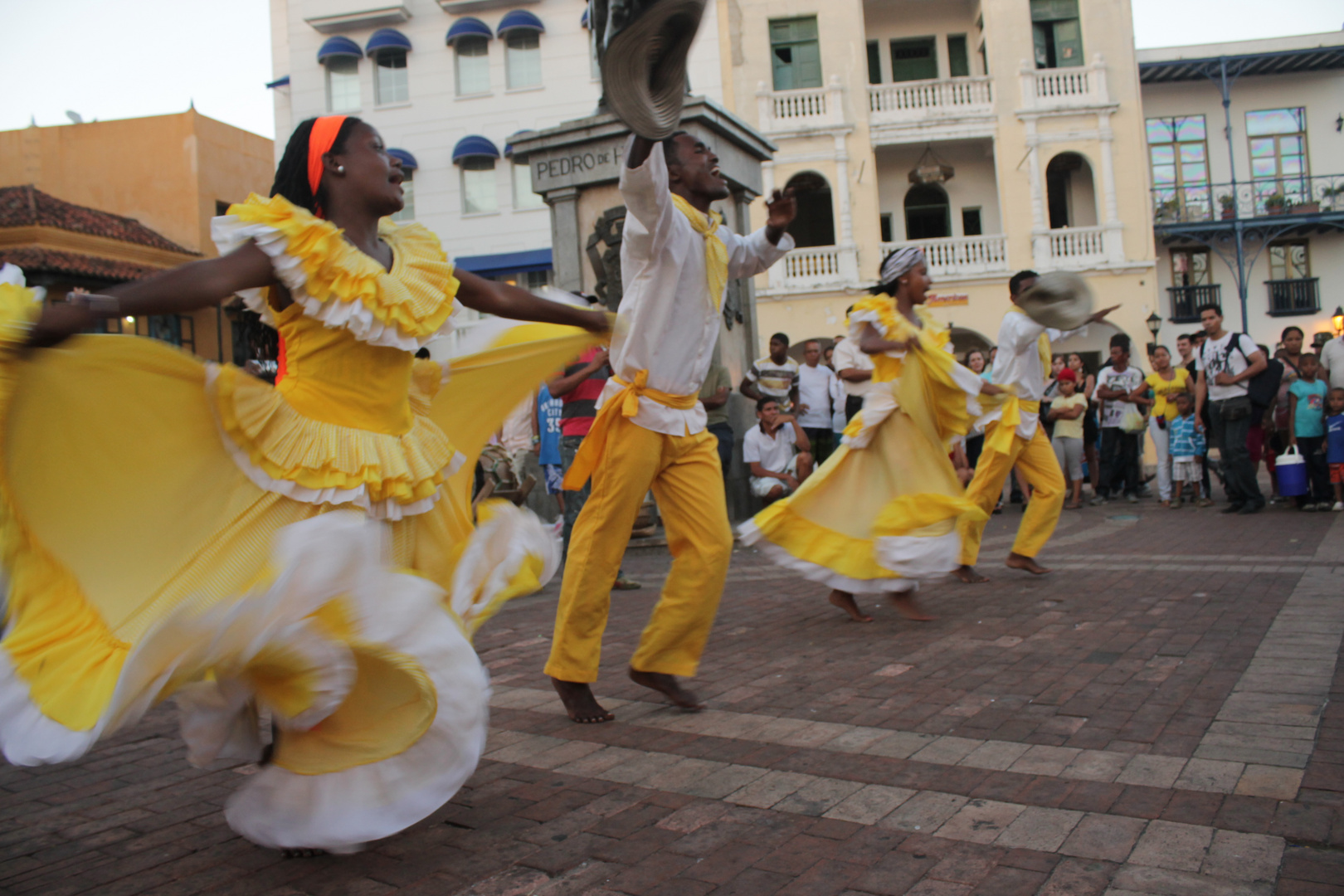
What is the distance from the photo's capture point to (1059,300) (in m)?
6.68

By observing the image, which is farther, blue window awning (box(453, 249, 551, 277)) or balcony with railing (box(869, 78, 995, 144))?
blue window awning (box(453, 249, 551, 277))

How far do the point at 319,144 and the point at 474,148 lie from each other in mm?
27466

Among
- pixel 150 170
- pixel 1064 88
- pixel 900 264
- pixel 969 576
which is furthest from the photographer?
pixel 150 170

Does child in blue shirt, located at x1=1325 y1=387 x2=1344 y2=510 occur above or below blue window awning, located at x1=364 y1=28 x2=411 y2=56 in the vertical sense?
below

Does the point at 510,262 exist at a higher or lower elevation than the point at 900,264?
higher

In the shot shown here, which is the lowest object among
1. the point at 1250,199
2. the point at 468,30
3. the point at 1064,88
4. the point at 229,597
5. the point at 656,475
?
the point at 229,597

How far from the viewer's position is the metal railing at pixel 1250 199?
28203 mm

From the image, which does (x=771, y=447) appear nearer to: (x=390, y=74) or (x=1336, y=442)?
(x=1336, y=442)

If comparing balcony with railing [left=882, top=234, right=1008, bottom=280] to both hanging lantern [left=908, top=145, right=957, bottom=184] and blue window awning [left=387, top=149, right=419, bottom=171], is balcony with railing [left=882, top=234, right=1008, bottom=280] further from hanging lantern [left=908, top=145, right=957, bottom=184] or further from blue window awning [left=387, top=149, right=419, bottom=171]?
blue window awning [left=387, top=149, right=419, bottom=171]

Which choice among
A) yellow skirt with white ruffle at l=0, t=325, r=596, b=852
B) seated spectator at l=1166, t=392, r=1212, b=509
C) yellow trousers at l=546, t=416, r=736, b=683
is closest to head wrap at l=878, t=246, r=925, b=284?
yellow trousers at l=546, t=416, r=736, b=683

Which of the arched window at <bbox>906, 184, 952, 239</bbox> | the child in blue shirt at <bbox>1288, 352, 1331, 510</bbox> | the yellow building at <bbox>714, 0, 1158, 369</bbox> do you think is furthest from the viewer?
the arched window at <bbox>906, 184, 952, 239</bbox>

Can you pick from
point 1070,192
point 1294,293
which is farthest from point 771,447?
point 1294,293

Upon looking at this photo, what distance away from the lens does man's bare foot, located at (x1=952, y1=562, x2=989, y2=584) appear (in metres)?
7.04

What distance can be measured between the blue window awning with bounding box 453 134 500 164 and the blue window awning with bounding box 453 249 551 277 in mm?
2914
